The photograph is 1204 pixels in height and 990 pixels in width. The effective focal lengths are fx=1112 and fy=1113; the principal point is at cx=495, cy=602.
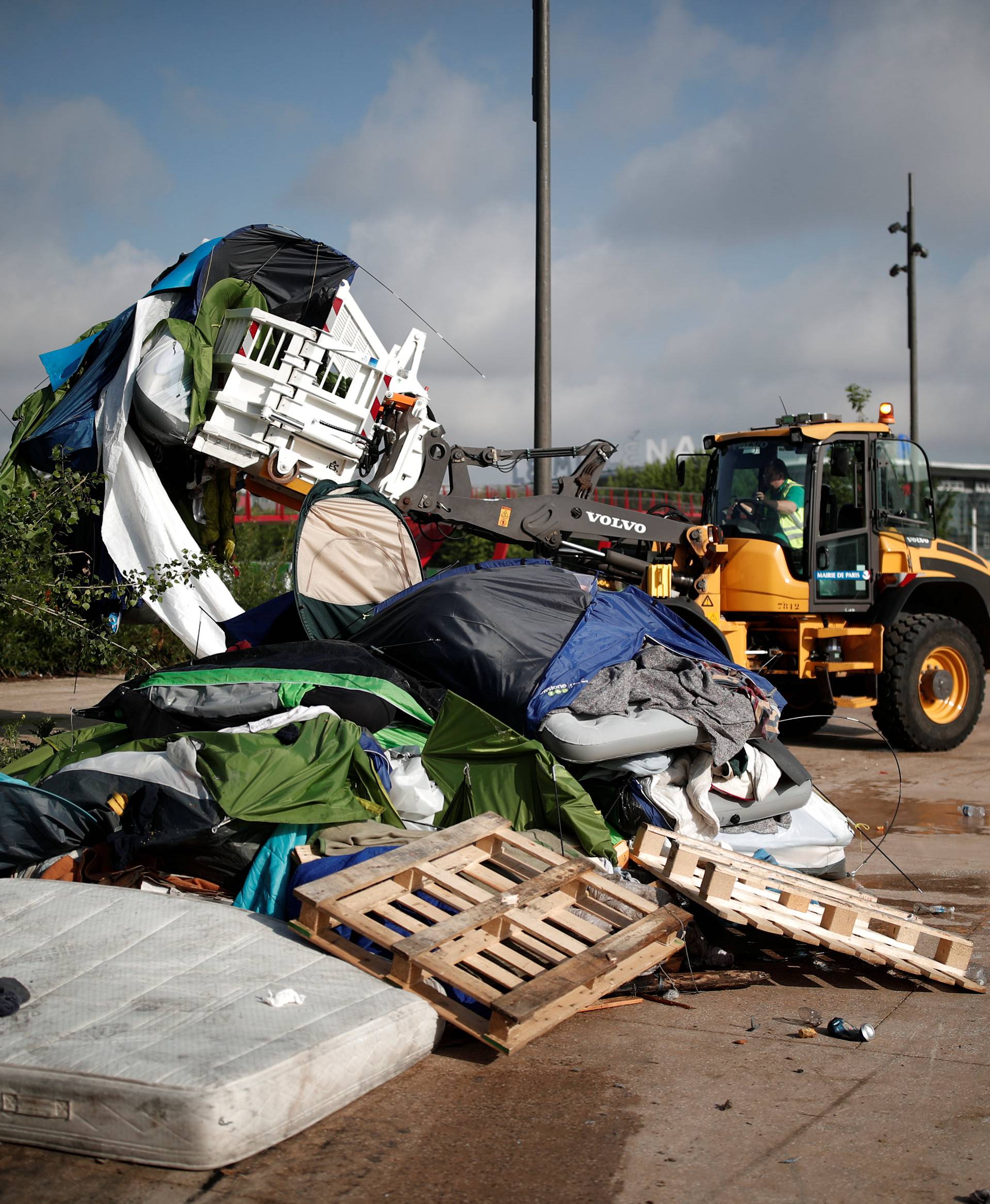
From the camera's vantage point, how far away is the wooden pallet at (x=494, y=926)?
11.8 feet

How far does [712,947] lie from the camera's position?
4.60 metres

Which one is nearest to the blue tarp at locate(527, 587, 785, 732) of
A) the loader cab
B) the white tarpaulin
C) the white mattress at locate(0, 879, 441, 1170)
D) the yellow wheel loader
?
the white mattress at locate(0, 879, 441, 1170)

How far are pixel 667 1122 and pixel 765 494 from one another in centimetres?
689

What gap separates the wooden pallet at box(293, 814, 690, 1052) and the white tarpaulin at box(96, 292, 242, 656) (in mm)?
3051

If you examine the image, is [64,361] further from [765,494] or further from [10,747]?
[765,494]

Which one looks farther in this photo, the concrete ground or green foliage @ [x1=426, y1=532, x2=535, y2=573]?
green foliage @ [x1=426, y1=532, x2=535, y2=573]

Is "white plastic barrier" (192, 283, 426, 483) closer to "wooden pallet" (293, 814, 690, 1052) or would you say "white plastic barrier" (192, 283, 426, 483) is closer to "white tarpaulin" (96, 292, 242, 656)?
"white tarpaulin" (96, 292, 242, 656)

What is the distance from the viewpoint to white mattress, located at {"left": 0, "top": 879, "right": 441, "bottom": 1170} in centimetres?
285

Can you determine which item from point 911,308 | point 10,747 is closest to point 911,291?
point 911,308

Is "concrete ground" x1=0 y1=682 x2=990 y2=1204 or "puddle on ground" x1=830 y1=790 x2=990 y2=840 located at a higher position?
"puddle on ground" x1=830 y1=790 x2=990 y2=840

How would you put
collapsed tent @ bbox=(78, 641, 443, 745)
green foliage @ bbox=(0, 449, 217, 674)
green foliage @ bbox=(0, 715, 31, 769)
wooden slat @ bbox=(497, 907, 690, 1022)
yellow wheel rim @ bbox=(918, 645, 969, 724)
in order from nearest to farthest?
wooden slat @ bbox=(497, 907, 690, 1022) < collapsed tent @ bbox=(78, 641, 443, 745) < green foliage @ bbox=(0, 449, 217, 674) < green foliage @ bbox=(0, 715, 31, 769) < yellow wheel rim @ bbox=(918, 645, 969, 724)

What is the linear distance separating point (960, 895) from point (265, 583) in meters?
10.2

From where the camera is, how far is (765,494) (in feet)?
30.8

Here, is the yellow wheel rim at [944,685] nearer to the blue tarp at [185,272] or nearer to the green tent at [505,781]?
the green tent at [505,781]
